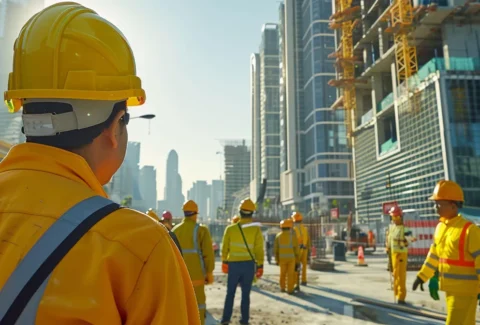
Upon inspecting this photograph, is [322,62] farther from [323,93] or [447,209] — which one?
[447,209]

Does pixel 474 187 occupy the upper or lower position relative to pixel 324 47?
lower

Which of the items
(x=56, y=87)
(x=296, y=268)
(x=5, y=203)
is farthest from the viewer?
(x=296, y=268)

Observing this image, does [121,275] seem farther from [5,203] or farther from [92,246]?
[5,203]

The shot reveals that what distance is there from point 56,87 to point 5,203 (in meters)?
0.37

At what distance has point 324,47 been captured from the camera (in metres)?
79.8

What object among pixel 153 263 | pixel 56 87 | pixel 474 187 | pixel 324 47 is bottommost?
pixel 153 263

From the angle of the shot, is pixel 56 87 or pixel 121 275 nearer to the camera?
pixel 121 275

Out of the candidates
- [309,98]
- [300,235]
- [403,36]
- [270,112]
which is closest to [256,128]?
[270,112]

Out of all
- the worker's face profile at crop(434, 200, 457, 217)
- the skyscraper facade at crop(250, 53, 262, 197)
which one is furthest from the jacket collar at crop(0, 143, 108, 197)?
the skyscraper facade at crop(250, 53, 262, 197)

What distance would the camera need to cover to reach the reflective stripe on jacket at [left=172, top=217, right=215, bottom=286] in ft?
18.3

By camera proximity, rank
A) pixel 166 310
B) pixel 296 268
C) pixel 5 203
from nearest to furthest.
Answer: pixel 166 310 < pixel 5 203 < pixel 296 268

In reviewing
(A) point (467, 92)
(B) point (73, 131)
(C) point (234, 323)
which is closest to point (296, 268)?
(C) point (234, 323)

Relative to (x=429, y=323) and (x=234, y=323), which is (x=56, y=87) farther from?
(x=429, y=323)

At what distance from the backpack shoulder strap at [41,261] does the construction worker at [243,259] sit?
19.6ft
